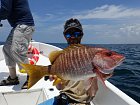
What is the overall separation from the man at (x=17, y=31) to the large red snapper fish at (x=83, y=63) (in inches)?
109

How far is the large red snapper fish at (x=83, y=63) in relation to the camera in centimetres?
198

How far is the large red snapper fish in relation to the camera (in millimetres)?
1981

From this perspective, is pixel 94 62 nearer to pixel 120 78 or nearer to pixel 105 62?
pixel 105 62

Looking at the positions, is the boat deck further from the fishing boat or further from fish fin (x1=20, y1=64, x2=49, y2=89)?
fish fin (x1=20, y1=64, x2=49, y2=89)

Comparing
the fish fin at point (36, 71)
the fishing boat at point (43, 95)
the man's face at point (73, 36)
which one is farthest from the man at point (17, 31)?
the fish fin at point (36, 71)

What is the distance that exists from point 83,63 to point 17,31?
3.02m

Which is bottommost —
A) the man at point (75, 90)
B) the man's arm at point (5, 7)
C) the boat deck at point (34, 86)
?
the boat deck at point (34, 86)

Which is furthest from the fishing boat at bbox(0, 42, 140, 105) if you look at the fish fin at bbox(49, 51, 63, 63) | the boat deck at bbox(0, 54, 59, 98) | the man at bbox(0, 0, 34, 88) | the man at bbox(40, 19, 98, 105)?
the fish fin at bbox(49, 51, 63, 63)

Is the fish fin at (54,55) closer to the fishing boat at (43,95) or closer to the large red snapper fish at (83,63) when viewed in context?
the large red snapper fish at (83,63)

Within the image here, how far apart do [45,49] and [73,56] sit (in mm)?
6600

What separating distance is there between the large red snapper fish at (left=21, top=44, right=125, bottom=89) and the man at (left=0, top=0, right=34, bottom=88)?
277 cm

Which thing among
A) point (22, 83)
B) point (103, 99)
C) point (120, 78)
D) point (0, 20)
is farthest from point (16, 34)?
point (120, 78)

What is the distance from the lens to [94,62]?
199 centimetres

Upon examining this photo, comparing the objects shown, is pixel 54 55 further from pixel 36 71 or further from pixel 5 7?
pixel 5 7
